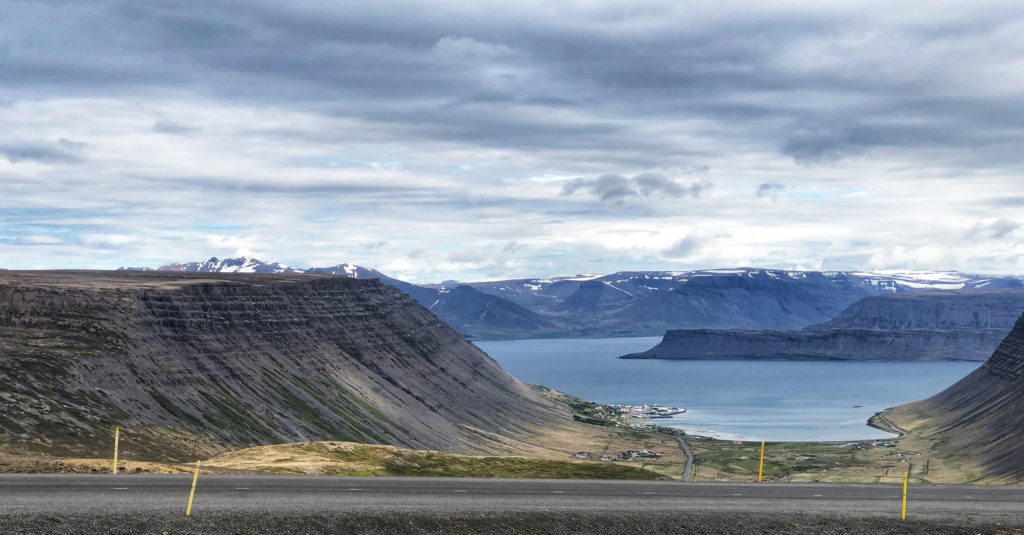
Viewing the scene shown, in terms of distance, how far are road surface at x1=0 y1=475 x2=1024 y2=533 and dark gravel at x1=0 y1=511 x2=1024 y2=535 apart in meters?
0.17

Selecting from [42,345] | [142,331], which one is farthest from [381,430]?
[42,345]

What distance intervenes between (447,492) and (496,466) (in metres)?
24.3

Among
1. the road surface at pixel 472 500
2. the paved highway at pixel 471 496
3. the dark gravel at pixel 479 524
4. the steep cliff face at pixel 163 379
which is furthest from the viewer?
the steep cliff face at pixel 163 379

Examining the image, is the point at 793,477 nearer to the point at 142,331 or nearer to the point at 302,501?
the point at 142,331

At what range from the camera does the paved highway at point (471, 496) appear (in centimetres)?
4719

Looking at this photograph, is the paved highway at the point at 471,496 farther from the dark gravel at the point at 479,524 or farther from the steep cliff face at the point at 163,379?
the steep cliff face at the point at 163,379

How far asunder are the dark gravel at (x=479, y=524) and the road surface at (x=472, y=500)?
0.17m

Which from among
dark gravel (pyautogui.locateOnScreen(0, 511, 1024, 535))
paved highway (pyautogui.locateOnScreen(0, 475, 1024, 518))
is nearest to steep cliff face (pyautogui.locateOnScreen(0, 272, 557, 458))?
paved highway (pyautogui.locateOnScreen(0, 475, 1024, 518))

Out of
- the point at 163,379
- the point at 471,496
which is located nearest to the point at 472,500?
the point at 471,496

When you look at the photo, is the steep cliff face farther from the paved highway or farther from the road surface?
the road surface

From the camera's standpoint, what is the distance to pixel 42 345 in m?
137

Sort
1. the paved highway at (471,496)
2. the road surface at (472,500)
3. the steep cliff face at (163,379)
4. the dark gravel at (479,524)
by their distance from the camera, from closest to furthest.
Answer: the dark gravel at (479,524) < the road surface at (472,500) < the paved highway at (471,496) < the steep cliff face at (163,379)

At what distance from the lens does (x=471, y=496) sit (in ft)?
172

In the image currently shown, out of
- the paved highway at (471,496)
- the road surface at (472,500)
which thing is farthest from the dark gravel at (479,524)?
the paved highway at (471,496)
